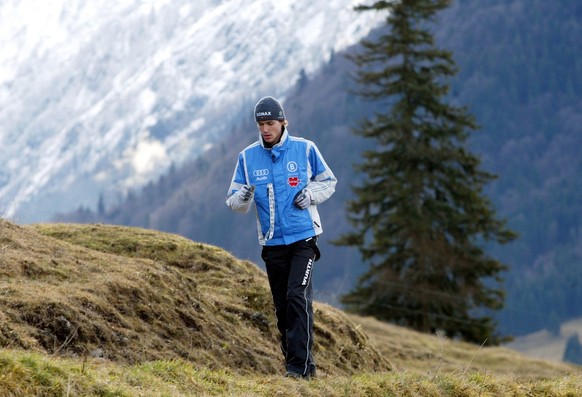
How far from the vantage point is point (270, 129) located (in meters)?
10.5

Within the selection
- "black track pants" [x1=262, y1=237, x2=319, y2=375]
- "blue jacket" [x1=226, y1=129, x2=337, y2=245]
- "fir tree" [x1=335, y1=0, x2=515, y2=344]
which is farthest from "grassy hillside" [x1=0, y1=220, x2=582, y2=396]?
"fir tree" [x1=335, y1=0, x2=515, y2=344]

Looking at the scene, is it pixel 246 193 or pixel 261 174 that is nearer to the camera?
pixel 246 193

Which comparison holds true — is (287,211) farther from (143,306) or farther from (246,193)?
(143,306)

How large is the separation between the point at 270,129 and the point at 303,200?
84cm

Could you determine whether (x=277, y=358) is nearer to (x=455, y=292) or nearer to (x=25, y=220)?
(x=25, y=220)

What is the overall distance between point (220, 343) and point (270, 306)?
269cm

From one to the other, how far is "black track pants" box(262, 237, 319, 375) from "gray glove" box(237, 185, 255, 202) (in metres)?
0.56

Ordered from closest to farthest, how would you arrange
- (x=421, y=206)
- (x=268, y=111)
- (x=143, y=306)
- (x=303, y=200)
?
(x=303, y=200) < (x=268, y=111) < (x=143, y=306) < (x=421, y=206)

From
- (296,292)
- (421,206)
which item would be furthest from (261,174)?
(421,206)

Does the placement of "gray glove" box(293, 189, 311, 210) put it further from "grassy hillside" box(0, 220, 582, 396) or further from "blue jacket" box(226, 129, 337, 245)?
"grassy hillside" box(0, 220, 582, 396)

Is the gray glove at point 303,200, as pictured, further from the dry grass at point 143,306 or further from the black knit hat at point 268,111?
the dry grass at point 143,306

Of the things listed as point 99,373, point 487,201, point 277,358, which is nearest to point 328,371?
point 277,358

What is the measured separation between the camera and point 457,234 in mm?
48125

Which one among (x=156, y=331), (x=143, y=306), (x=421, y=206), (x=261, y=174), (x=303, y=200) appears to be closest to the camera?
(x=303, y=200)
